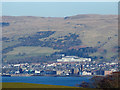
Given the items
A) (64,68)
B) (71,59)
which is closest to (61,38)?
(71,59)

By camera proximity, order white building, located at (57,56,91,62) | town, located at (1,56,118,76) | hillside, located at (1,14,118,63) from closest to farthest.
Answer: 1. town, located at (1,56,118,76)
2. white building, located at (57,56,91,62)
3. hillside, located at (1,14,118,63)

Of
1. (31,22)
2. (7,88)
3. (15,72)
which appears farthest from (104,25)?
(7,88)

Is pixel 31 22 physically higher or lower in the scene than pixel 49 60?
higher

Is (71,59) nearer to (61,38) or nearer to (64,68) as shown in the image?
(64,68)

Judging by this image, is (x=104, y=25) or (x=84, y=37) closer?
(x=84, y=37)

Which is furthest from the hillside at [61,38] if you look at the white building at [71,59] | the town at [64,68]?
the town at [64,68]

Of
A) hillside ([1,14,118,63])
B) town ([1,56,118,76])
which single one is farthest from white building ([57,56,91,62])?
hillside ([1,14,118,63])

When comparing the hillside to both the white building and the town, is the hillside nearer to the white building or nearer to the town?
the white building

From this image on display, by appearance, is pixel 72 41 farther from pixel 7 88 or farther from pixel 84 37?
pixel 7 88
